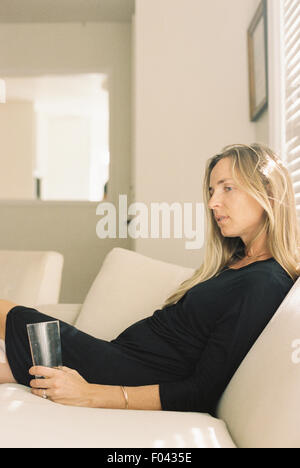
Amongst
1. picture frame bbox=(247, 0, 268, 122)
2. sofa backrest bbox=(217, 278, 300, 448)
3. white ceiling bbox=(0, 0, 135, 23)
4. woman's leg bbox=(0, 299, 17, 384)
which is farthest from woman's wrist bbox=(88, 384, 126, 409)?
white ceiling bbox=(0, 0, 135, 23)

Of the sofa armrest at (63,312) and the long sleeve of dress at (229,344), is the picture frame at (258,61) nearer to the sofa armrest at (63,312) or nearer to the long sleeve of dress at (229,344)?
the sofa armrest at (63,312)

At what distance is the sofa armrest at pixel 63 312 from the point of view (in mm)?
1934

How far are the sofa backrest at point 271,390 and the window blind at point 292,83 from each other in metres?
1.29

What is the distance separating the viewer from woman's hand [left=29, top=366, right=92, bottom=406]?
3.93 ft

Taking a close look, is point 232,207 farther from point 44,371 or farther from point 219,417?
point 44,371

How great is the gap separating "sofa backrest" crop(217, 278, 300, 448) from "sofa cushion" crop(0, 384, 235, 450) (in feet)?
0.15

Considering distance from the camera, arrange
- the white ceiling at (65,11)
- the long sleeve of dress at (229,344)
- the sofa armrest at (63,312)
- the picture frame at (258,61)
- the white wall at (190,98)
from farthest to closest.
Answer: the white ceiling at (65,11), the white wall at (190,98), the picture frame at (258,61), the sofa armrest at (63,312), the long sleeve of dress at (229,344)

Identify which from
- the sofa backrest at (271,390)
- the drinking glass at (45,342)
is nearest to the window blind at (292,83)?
the sofa backrest at (271,390)

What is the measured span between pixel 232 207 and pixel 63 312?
87cm

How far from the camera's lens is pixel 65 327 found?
1.49 m
